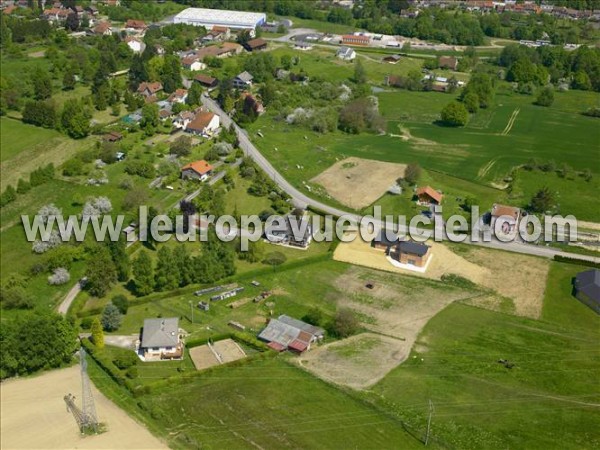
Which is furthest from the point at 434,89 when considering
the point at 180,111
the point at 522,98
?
the point at 180,111

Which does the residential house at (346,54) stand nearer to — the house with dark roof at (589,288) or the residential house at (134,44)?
the residential house at (134,44)

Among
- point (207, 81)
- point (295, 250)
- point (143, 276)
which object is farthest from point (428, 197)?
point (207, 81)

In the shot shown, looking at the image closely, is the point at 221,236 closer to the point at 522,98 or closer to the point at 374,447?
the point at 374,447

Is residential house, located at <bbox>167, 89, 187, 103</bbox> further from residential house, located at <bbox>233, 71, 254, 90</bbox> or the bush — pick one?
the bush

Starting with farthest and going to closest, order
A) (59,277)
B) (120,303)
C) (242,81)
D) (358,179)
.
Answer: (242,81), (358,179), (59,277), (120,303)

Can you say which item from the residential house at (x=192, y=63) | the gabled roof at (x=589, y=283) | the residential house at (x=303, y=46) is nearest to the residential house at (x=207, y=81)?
the residential house at (x=192, y=63)

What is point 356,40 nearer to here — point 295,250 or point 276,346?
point 295,250
